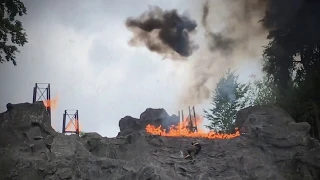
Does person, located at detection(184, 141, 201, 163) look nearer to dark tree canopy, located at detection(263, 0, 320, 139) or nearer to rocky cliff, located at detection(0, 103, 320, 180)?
rocky cliff, located at detection(0, 103, 320, 180)

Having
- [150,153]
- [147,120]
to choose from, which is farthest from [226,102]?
[150,153]

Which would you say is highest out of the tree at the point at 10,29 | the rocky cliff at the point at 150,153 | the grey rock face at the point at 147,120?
the tree at the point at 10,29

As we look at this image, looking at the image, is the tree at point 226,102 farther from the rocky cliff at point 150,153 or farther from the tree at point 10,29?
the tree at point 10,29

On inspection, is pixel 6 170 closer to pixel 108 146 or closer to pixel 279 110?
pixel 108 146

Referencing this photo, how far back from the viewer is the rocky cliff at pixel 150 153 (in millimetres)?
17109

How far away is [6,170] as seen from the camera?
16.3 meters

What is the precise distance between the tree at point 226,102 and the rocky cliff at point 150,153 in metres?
16.3

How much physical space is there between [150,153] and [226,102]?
23.2 meters

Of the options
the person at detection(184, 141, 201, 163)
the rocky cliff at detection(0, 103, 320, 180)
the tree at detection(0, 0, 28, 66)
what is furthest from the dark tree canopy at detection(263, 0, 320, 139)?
the tree at detection(0, 0, 28, 66)

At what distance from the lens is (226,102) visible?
42.2 metres

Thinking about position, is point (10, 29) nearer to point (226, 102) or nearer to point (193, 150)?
point (193, 150)

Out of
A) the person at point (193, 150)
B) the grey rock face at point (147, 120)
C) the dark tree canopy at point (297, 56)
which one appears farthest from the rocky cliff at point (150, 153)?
the grey rock face at point (147, 120)

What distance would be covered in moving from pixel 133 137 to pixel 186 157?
3498mm

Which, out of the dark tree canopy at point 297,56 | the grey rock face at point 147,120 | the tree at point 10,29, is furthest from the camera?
the grey rock face at point 147,120
